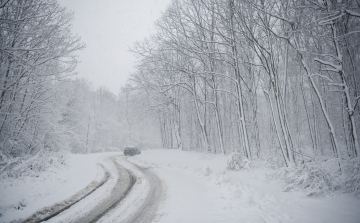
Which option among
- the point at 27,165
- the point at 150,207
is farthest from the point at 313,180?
the point at 27,165

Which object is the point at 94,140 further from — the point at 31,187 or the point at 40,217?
the point at 40,217

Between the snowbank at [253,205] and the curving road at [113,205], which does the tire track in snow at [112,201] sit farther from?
the snowbank at [253,205]

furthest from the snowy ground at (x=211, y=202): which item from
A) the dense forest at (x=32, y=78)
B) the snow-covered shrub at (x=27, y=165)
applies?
the dense forest at (x=32, y=78)

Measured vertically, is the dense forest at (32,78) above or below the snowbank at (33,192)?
above

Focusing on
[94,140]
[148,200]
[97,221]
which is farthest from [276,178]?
[94,140]

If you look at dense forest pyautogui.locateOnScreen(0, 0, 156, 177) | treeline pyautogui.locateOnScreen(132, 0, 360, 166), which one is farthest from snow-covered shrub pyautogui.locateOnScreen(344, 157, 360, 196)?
dense forest pyautogui.locateOnScreen(0, 0, 156, 177)

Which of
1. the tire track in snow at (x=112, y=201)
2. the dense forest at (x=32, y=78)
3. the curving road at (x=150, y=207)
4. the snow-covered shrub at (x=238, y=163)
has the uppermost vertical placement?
the dense forest at (x=32, y=78)

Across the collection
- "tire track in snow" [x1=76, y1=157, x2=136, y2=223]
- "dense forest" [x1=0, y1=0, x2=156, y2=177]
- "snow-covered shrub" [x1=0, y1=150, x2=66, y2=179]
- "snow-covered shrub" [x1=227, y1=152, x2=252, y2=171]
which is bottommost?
"tire track in snow" [x1=76, y1=157, x2=136, y2=223]

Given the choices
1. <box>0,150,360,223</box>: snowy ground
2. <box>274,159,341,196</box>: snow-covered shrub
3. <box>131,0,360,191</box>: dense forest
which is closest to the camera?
<box>0,150,360,223</box>: snowy ground

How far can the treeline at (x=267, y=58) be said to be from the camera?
642cm

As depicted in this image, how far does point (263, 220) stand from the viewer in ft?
12.3

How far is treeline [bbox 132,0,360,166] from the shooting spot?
642 centimetres

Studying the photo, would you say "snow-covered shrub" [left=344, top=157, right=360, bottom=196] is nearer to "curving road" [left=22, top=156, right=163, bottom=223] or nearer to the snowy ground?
the snowy ground

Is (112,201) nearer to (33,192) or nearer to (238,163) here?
(33,192)
